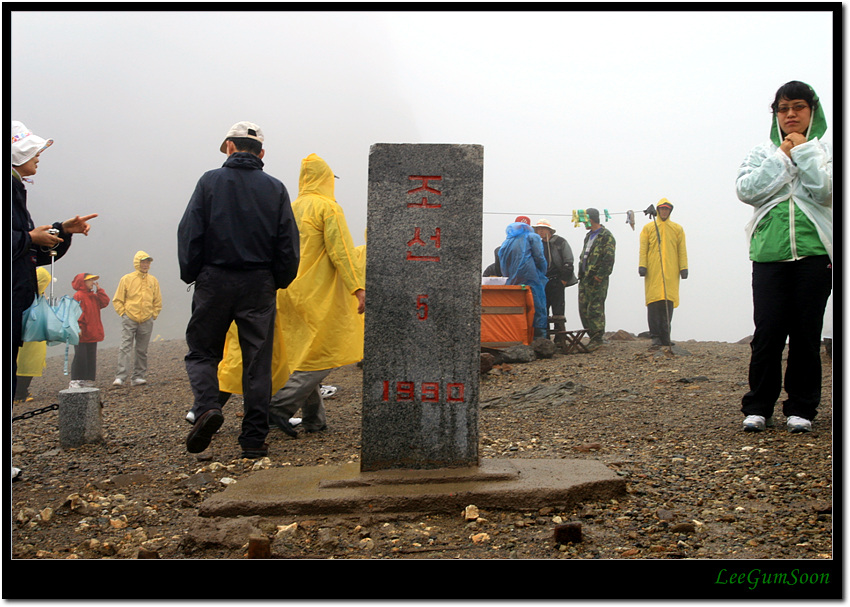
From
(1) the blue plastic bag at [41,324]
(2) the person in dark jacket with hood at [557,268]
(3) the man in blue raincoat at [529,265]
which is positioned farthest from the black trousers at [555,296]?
(1) the blue plastic bag at [41,324]

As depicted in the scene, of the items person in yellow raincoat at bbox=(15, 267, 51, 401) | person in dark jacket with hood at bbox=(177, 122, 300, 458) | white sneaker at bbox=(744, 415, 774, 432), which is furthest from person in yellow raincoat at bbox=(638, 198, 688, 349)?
person in yellow raincoat at bbox=(15, 267, 51, 401)

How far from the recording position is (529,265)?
10.4m

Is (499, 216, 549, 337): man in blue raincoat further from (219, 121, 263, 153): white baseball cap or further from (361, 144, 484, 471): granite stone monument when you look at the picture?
(361, 144, 484, 471): granite stone monument

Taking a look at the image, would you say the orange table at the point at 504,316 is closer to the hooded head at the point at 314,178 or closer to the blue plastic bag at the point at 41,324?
the hooded head at the point at 314,178

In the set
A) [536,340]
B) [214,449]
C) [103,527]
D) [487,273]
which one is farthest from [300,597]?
[487,273]

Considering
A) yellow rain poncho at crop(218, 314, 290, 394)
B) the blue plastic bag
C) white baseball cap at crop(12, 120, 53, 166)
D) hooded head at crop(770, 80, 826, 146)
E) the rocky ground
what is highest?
hooded head at crop(770, 80, 826, 146)

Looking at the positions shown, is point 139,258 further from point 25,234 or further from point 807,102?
point 807,102

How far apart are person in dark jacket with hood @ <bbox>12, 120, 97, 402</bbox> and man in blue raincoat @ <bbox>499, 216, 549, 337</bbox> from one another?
275 inches

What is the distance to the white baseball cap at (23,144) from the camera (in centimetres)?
395

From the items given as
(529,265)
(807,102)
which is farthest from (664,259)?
(807,102)

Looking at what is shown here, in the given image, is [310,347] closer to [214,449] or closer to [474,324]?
[214,449]

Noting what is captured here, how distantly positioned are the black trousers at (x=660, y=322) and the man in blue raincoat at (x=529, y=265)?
5.40ft

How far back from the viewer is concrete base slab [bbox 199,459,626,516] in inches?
127

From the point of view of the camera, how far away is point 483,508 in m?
3.22
